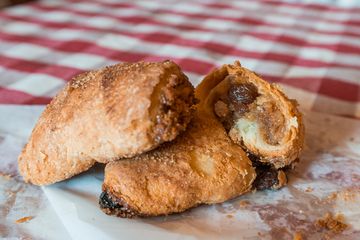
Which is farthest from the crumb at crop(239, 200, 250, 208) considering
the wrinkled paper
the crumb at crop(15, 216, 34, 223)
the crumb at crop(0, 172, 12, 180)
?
the crumb at crop(0, 172, 12, 180)

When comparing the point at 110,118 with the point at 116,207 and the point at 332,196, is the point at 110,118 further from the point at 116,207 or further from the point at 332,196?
the point at 332,196

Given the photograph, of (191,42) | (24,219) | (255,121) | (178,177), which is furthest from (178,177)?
(191,42)

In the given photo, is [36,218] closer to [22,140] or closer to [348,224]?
[22,140]

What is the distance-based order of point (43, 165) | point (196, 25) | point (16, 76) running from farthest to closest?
point (196, 25), point (16, 76), point (43, 165)

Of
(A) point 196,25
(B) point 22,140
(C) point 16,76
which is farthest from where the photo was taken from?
(A) point 196,25

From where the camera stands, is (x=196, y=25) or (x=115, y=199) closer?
(x=115, y=199)

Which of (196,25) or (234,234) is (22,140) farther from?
(196,25)

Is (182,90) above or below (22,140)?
above

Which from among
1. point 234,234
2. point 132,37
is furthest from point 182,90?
point 132,37
